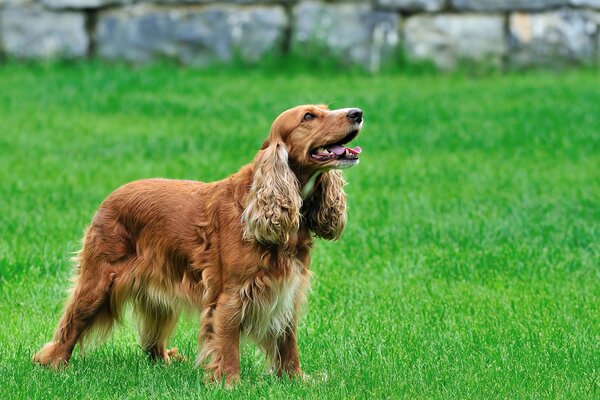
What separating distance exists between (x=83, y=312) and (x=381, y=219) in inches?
161

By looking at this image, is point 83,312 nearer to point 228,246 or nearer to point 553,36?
point 228,246

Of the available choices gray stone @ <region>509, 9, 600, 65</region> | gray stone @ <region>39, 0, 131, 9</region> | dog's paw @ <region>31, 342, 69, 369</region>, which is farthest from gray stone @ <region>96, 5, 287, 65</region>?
dog's paw @ <region>31, 342, 69, 369</region>

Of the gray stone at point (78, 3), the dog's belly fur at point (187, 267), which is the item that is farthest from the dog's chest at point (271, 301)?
the gray stone at point (78, 3)

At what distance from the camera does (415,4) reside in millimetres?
16359

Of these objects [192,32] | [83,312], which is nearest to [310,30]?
[192,32]

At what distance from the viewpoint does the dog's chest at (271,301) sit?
18.2 feet

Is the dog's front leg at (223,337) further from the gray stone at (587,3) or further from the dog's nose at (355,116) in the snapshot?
the gray stone at (587,3)

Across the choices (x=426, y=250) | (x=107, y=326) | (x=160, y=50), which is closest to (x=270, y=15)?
(x=160, y=50)

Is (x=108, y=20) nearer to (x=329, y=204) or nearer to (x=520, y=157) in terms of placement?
(x=520, y=157)

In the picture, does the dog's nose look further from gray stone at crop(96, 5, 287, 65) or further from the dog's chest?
gray stone at crop(96, 5, 287, 65)

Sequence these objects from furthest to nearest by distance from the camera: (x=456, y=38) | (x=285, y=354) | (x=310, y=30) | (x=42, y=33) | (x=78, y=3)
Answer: (x=42, y=33) < (x=78, y=3) < (x=310, y=30) < (x=456, y=38) < (x=285, y=354)

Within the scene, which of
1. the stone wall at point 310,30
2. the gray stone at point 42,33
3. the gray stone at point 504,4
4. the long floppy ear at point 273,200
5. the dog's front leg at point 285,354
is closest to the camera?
the long floppy ear at point 273,200

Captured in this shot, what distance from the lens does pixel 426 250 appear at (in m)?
8.66

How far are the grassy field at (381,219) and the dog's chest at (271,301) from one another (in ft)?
1.01
